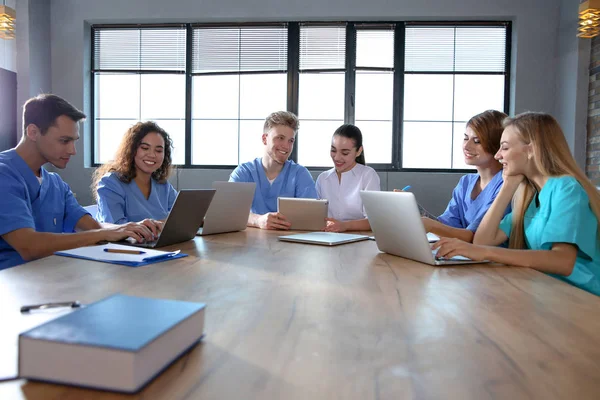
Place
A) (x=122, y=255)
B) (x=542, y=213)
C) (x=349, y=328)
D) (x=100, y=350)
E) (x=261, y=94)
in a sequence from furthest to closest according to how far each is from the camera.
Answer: (x=261, y=94) < (x=542, y=213) < (x=122, y=255) < (x=349, y=328) < (x=100, y=350)

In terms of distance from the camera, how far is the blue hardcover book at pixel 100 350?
457 millimetres

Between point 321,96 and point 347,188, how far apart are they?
1792mm

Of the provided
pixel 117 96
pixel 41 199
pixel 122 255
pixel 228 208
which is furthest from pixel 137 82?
pixel 122 255

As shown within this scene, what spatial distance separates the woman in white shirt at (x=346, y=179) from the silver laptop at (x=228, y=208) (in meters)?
1.03

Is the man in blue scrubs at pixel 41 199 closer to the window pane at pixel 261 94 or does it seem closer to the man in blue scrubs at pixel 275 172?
the man in blue scrubs at pixel 275 172

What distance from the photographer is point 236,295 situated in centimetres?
90

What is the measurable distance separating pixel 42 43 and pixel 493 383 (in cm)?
521

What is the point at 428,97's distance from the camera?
4539 millimetres

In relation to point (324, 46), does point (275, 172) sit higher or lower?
lower

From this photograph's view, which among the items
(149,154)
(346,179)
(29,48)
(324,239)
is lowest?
(324,239)

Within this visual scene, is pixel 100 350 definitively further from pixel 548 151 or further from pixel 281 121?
pixel 281 121

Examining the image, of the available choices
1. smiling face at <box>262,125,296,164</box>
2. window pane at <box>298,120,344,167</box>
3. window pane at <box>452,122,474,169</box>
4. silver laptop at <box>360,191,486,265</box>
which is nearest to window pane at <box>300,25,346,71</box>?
window pane at <box>298,120,344,167</box>

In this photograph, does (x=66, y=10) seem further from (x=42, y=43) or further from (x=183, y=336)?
(x=183, y=336)

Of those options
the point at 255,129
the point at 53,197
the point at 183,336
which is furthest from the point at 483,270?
the point at 255,129
